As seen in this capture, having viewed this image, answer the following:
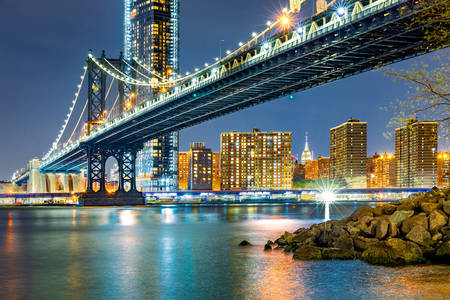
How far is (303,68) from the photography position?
43406 millimetres

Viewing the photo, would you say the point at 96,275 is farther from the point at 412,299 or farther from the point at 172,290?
the point at 412,299

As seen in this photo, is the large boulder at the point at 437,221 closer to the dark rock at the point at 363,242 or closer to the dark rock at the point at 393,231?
the dark rock at the point at 393,231

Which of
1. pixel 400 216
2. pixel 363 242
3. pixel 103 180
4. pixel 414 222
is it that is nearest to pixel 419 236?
→ pixel 414 222

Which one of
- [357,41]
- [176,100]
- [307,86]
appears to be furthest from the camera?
[176,100]

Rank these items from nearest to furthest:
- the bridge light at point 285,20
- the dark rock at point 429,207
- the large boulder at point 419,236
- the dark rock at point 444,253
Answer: the dark rock at point 444,253, the large boulder at point 419,236, the dark rock at point 429,207, the bridge light at point 285,20

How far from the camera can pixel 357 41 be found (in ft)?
122

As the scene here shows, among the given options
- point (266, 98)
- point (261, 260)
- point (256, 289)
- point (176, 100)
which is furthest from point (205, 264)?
point (176, 100)

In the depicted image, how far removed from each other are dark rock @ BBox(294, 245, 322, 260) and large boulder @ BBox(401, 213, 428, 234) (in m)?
3.26

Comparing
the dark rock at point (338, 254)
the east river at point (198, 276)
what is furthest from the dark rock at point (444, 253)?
the dark rock at point (338, 254)

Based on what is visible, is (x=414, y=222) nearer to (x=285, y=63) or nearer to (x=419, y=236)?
(x=419, y=236)

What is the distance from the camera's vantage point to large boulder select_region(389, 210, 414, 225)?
2081 centimetres

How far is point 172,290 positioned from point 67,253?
10794 millimetres

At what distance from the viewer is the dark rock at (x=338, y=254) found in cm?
1938

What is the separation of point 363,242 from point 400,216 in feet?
6.45
